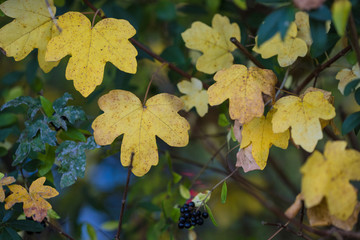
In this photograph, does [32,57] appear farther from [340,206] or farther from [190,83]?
[340,206]

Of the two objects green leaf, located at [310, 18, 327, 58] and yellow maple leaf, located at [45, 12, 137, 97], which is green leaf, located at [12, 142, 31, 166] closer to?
yellow maple leaf, located at [45, 12, 137, 97]

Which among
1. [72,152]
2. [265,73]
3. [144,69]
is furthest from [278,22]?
[144,69]

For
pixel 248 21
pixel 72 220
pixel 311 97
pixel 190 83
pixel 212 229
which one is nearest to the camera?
pixel 311 97

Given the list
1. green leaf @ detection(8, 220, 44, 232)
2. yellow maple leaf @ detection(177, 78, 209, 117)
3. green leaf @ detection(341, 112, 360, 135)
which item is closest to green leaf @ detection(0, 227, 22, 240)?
green leaf @ detection(8, 220, 44, 232)

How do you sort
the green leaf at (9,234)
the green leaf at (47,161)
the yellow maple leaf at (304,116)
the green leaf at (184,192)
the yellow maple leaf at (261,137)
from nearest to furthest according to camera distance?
1. the yellow maple leaf at (304,116)
2. the yellow maple leaf at (261,137)
3. the green leaf at (9,234)
4. the green leaf at (47,161)
5. the green leaf at (184,192)

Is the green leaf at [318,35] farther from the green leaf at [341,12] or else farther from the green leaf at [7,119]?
the green leaf at [7,119]

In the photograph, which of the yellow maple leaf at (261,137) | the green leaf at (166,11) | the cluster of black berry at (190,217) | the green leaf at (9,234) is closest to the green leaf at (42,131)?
the green leaf at (9,234)
